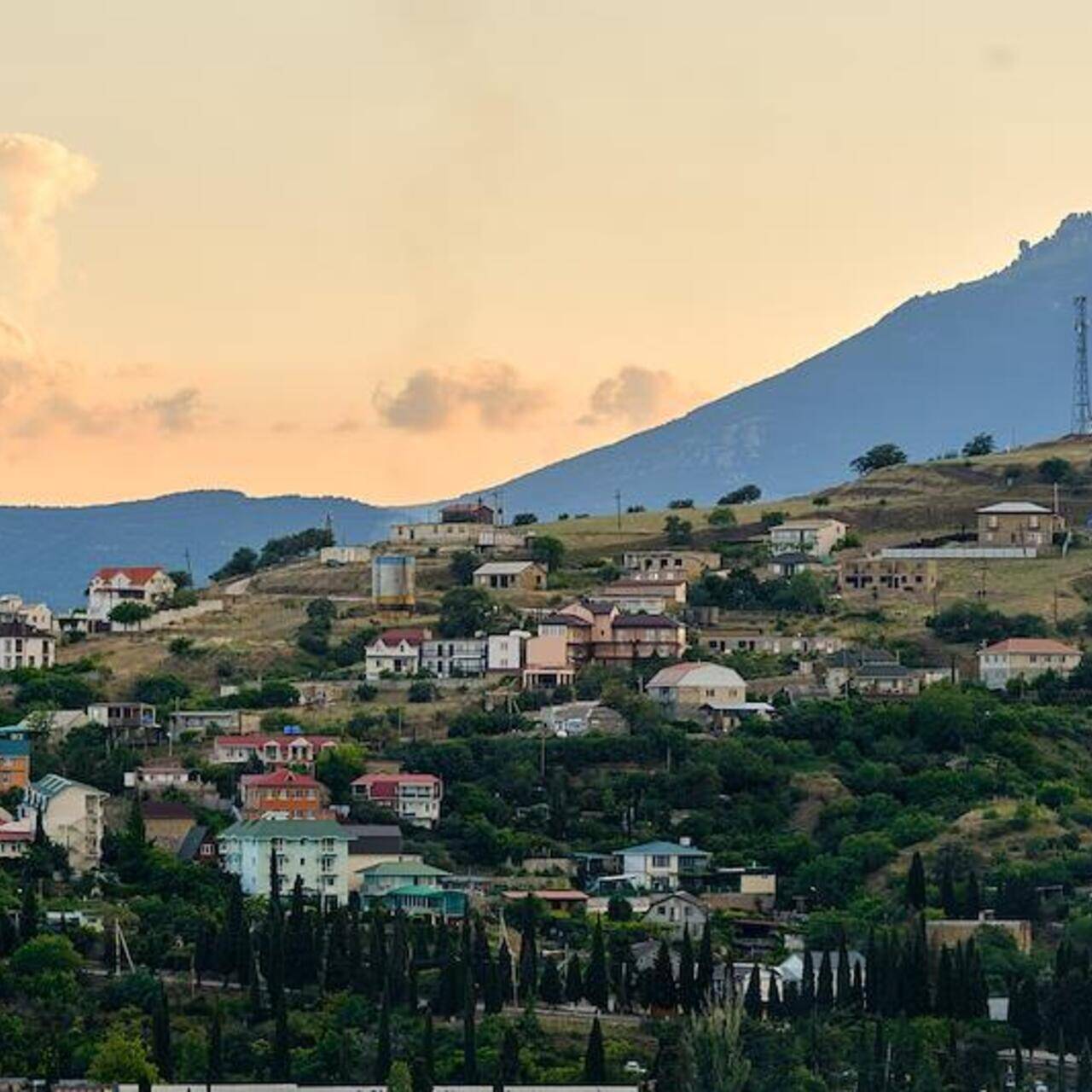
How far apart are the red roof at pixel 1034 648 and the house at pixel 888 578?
9.93 m

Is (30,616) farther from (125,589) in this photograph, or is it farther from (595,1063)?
(595,1063)

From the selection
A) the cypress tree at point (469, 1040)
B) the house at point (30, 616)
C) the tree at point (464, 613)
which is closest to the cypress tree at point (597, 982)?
the cypress tree at point (469, 1040)

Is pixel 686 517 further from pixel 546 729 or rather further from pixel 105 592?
pixel 546 729

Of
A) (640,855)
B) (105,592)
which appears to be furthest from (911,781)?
(105,592)

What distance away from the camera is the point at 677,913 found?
312ft

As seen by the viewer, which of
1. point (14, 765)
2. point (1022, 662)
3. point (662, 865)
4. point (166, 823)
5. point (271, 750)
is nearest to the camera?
point (662, 865)

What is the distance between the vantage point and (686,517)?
152 meters

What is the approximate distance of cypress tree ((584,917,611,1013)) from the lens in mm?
84438

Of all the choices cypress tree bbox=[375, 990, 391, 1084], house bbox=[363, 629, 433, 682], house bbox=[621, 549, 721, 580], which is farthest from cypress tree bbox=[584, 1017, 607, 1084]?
house bbox=[621, 549, 721, 580]

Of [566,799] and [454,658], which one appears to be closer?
[566,799]

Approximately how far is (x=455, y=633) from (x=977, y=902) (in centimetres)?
3615

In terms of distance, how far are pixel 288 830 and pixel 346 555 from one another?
4465cm

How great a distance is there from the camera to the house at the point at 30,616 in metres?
130

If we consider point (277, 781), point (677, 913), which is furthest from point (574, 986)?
point (277, 781)
